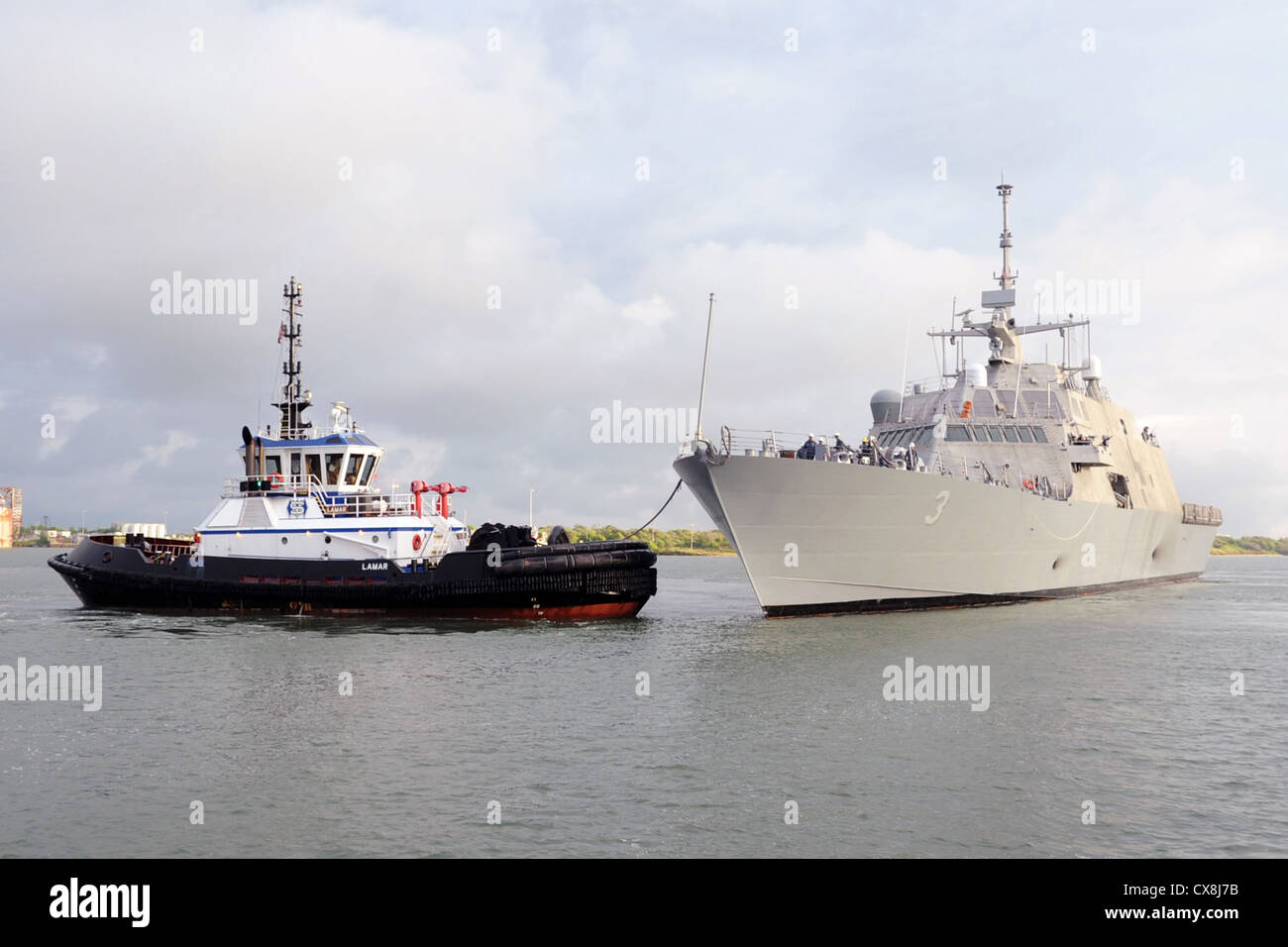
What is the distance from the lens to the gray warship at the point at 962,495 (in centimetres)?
2658

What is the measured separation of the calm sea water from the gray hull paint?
122 inches

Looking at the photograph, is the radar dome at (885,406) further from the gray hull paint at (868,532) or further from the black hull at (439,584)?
the black hull at (439,584)

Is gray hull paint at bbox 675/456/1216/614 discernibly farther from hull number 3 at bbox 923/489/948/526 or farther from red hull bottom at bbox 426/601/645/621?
red hull bottom at bbox 426/601/645/621

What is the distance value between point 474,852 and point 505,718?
606 centimetres

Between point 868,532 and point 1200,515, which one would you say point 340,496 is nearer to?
point 868,532

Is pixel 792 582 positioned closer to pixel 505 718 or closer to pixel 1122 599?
pixel 505 718

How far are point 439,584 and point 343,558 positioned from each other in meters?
3.84

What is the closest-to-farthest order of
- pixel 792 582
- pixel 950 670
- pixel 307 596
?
pixel 950 670 → pixel 792 582 → pixel 307 596

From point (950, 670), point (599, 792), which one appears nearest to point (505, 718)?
point (599, 792)

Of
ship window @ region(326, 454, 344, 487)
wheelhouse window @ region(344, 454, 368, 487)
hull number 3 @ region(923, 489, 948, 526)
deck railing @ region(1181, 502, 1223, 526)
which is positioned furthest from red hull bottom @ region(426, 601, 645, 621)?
deck railing @ region(1181, 502, 1223, 526)

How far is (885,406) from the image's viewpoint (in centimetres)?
3878

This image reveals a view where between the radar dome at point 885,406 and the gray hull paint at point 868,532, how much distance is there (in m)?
8.05

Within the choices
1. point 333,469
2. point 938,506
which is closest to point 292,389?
point 333,469

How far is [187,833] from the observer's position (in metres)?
10.1
